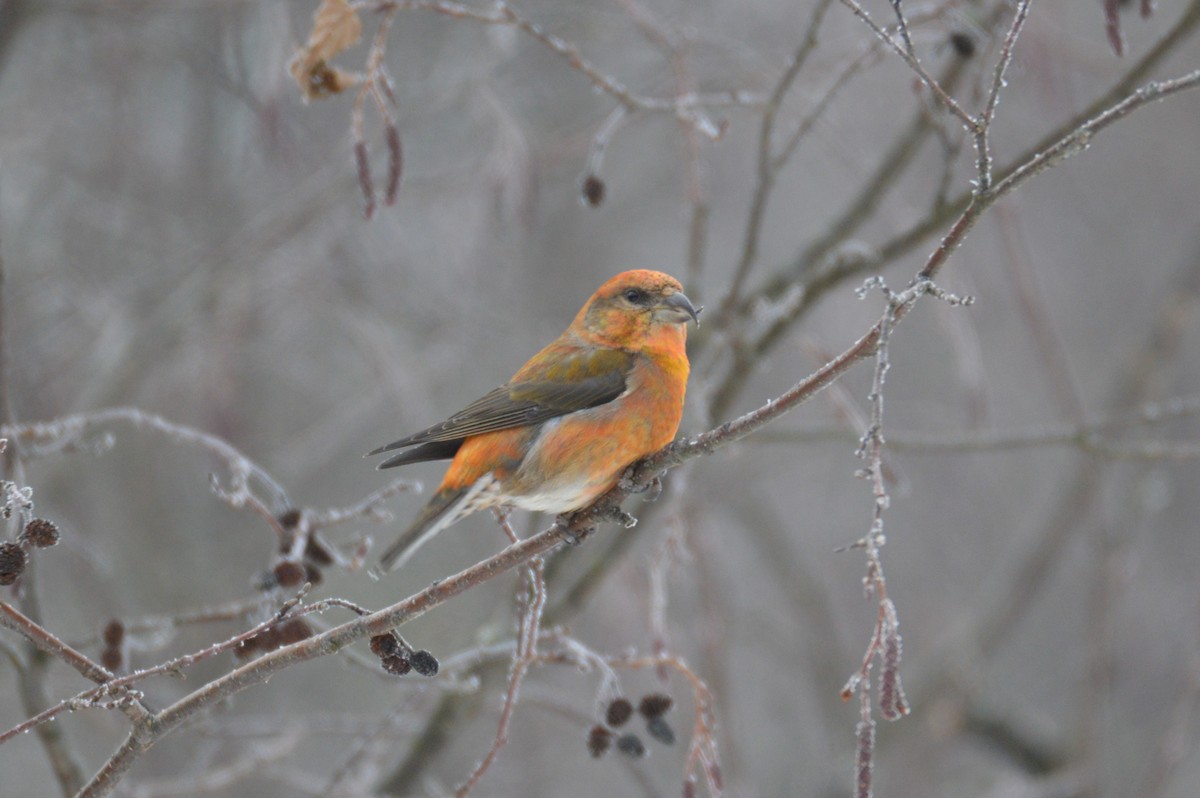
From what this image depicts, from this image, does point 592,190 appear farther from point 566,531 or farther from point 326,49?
point 566,531

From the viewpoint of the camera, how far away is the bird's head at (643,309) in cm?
388

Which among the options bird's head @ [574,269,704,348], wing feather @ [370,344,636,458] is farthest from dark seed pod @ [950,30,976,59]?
wing feather @ [370,344,636,458]

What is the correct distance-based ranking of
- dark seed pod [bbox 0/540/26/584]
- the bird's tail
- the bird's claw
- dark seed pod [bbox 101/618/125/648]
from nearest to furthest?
dark seed pod [bbox 0/540/26/584], the bird's claw, dark seed pod [bbox 101/618/125/648], the bird's tail

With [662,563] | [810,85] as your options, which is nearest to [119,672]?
[662,563]

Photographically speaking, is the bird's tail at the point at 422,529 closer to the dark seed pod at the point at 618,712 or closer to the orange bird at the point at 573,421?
the orange bird at the point at 573,421

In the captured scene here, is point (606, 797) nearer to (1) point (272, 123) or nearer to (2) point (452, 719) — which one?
(2) point (452, 719)

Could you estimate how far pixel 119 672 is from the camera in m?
2.99

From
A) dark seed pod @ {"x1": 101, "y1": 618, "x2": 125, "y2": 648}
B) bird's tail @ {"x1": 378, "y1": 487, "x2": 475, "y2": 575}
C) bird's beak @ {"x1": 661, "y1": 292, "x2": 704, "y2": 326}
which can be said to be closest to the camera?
Answer: dark seed pod @ {"x1": 101, "y1": 618, "x2": 125, "y2": 648}

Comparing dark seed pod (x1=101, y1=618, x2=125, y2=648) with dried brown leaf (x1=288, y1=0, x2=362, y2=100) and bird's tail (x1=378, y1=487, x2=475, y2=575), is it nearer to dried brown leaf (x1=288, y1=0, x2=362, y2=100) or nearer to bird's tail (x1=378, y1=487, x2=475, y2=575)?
bird's tail (x1=378, y1=487, x2=475, y2=575)

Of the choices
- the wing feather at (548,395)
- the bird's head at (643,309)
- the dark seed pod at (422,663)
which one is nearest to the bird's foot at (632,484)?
the wing feather at (548,395)

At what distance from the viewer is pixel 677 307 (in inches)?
151

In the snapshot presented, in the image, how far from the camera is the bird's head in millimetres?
3879

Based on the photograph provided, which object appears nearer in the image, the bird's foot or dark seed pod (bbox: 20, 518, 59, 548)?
dark seed pod (bbox: 20, 518, 59, 548)

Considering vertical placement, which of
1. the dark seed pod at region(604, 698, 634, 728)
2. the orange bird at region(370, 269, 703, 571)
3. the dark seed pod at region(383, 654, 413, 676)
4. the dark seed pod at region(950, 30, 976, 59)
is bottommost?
the dark seed pod at region(383, 654, 413, 676)
